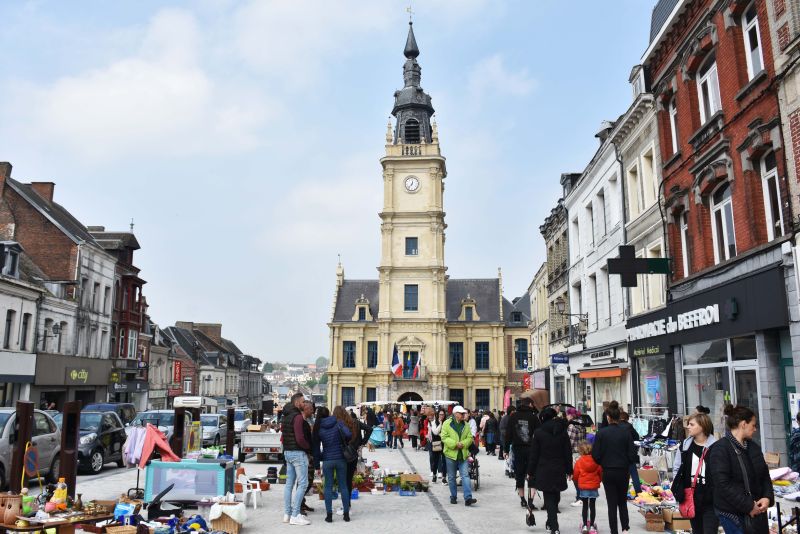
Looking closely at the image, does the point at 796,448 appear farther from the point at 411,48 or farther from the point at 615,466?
the point at 411,48

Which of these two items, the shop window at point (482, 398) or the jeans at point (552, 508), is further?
the shop window at point (482, 398)

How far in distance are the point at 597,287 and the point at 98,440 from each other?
16.6 metres

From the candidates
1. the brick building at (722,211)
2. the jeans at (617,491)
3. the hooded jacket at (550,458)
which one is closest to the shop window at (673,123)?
the brick building at (722,211)

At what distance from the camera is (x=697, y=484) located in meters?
6.20

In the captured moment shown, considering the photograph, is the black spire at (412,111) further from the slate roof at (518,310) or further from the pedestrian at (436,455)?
the pedestrian at (436,455)

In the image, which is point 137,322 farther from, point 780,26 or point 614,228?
point 780,26

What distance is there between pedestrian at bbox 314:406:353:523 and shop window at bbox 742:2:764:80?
406 inches

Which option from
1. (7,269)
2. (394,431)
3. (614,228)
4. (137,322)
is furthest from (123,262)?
(614,228)

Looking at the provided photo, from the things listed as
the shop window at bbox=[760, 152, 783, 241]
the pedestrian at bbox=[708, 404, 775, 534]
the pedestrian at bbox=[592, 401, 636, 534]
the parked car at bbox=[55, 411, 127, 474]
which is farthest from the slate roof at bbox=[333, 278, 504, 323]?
the pedestrian at bbox=[708, 404, 775, 534]

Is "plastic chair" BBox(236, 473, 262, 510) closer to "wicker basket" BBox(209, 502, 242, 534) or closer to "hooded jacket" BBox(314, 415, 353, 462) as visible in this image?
"hooded jacket" BBox(314, 415, 353, 462)

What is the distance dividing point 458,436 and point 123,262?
33951mm

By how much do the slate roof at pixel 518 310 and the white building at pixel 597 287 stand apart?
31184 mm

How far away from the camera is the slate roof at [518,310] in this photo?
194 feet

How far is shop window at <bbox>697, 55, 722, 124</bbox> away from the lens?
14477 mm
